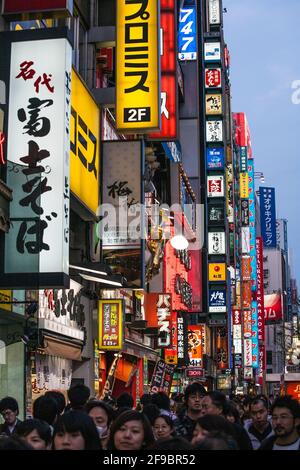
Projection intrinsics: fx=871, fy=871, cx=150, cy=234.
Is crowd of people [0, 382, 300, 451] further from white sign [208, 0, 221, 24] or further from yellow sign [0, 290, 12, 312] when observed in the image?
white sign [208, 0, 221, 24]

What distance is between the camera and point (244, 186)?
8006cm

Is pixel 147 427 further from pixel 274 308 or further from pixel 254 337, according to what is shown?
pixel 274 308

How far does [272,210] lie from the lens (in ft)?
373

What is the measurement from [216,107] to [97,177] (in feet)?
97.1

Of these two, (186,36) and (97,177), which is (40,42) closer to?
(97,177)

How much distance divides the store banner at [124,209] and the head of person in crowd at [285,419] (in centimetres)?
1420

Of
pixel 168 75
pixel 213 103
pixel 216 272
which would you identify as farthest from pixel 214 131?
pixel 168 75

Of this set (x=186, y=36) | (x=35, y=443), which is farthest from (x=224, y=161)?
(x=35, y=443)

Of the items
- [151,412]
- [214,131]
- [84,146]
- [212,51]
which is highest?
[212,51]

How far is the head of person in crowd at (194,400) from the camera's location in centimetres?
1009

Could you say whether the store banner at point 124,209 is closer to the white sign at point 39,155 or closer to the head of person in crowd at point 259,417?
the white sign at point 39,155

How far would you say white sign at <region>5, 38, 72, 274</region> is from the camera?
45.0 ft

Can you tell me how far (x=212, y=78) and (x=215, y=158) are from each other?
4981mm

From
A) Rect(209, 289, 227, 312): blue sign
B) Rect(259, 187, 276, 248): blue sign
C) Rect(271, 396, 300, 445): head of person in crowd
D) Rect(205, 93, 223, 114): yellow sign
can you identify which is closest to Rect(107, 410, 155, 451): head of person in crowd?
Rect(271, 396, 300, 445): head of person in crowd
